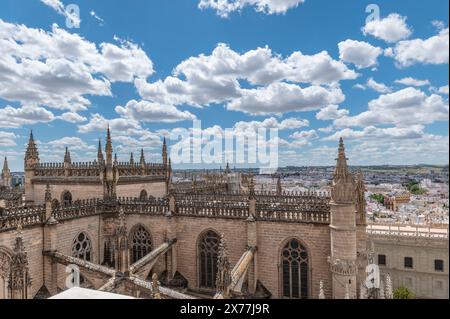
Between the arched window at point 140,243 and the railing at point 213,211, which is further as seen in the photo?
the arched window at point 140,243

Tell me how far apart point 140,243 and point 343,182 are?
14.5 meters

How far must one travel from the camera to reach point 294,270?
720 inches

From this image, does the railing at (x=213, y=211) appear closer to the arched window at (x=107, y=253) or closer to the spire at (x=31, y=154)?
the arched window at (x=107, y=253)

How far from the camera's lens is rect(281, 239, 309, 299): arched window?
1806 centimetres

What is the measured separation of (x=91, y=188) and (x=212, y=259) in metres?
11.2

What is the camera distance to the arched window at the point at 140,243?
880 inches

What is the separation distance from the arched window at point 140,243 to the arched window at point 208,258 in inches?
161

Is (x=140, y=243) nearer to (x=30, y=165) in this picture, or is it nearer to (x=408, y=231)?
(x=30, y=165)

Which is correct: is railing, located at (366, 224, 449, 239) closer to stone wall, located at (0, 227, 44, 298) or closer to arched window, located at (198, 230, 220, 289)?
arched window, located at (198, 230, 220, 289)

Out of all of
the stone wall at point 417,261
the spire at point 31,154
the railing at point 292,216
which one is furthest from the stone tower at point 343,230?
the spire at point 31,154

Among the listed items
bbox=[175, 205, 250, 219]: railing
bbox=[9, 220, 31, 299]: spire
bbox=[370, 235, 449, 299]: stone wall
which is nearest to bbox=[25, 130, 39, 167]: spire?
bbox=[175, 205, 250, 219]: railing
